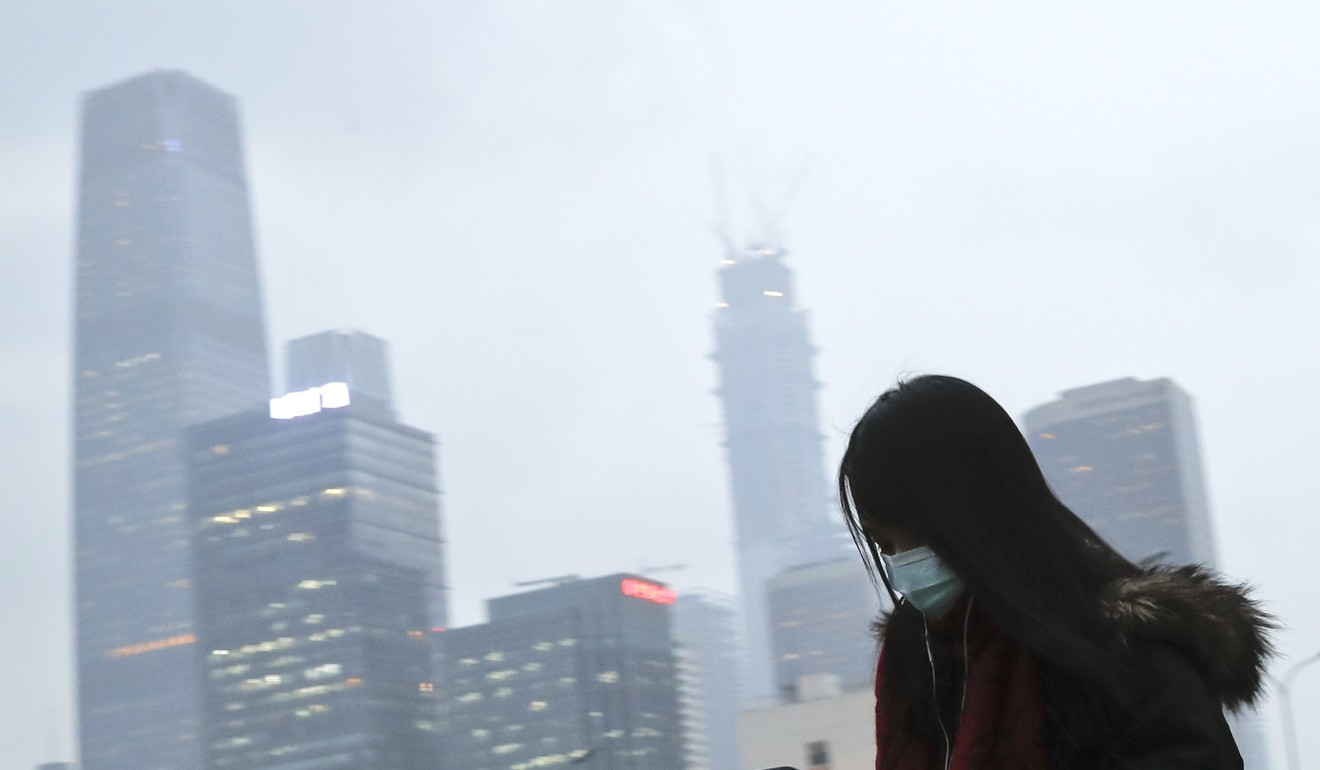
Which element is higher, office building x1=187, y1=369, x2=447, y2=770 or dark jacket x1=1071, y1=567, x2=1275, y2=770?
office building x1=187, y1=369, x2=447, y2=770

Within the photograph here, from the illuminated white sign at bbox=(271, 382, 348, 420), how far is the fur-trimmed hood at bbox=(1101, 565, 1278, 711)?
9667 centimetres

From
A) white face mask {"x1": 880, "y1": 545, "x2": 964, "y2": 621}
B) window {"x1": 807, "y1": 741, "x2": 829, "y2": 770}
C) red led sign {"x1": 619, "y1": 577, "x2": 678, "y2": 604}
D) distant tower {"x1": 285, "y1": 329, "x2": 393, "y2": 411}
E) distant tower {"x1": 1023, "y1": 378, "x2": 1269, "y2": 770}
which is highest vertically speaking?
distant tower {"x1": 285, "y1": 329, "x2": 393, "y2": 411}

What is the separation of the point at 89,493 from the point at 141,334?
19.4m

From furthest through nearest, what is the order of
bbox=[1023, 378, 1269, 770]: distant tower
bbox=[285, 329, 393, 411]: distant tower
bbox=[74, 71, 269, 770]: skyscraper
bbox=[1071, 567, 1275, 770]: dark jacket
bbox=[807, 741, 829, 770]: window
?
1. bbox=[285, 329, 393, 411]: distant tower
2. bbox=[74, 71, 269, 770]: skyscraper
3. bbox=[1023, 378, 1269, 770]: distant tower
4. bbox=[807, 741, 829, 770]: window
5. bbox=[1071, 567, 1275, 770]: dark jacket

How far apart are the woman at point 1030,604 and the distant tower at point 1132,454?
6247cm

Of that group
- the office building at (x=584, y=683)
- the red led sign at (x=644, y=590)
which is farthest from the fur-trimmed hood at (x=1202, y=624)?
the red led sign at (x=644, y=590)

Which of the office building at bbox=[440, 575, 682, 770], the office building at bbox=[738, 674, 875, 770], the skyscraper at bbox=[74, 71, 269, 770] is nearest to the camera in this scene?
the office building at bbox=[738, 674, 875, 770]

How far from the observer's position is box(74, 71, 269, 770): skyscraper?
112 metres

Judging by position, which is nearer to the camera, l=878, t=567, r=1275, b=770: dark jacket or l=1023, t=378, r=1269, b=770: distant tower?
l=878, t=567, r=1275, b=770: dark jacket

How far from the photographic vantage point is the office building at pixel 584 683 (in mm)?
67875

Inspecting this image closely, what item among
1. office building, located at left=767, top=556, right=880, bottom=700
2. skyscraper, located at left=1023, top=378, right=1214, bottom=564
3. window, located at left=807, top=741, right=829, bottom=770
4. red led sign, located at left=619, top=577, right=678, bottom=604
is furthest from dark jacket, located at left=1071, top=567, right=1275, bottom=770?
office building, located at left=767, top=556, right=880, bottom=700

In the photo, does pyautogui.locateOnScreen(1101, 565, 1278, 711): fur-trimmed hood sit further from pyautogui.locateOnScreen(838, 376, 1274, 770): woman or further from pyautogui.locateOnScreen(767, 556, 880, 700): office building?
pyautogui.locateOnScreen(767, 556, 880, 700): office building

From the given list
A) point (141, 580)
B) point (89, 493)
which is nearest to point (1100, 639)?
point (141, 580)

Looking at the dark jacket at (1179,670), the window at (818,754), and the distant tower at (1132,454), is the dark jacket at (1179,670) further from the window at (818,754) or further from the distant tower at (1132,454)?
the distant tower at (1132,454)
